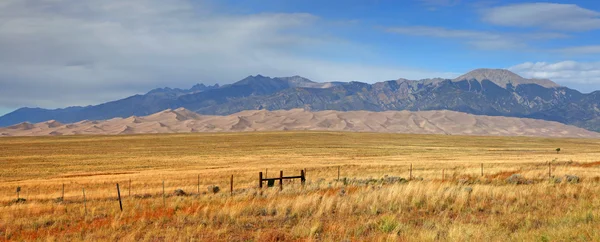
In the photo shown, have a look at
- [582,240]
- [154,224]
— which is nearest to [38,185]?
[154,224]

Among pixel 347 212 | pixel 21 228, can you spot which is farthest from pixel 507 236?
pixel 21 228

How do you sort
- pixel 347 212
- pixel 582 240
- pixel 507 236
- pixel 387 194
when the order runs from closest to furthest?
pixel 582 240
pixel 507 236
pixel 347 212
pixel 387 194

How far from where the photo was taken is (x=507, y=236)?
1130 cm

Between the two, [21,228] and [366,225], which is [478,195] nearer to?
[366,225]

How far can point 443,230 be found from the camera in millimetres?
12258

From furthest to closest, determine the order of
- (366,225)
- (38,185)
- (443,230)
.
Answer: (38,185)
(366,225)
(443,230)

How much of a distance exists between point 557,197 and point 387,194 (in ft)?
19.2

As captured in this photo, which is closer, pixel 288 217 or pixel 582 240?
pixel 582 240

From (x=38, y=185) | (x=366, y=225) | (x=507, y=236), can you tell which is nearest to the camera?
(x=507, y=236)

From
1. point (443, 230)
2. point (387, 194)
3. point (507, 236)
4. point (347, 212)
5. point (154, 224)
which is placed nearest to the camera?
point (507, 236)

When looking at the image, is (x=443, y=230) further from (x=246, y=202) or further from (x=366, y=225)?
(x=246, y=202)

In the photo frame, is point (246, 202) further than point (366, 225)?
Yes

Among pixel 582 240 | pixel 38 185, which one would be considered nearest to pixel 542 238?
pixel 582 240

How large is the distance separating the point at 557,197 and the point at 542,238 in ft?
26.1
